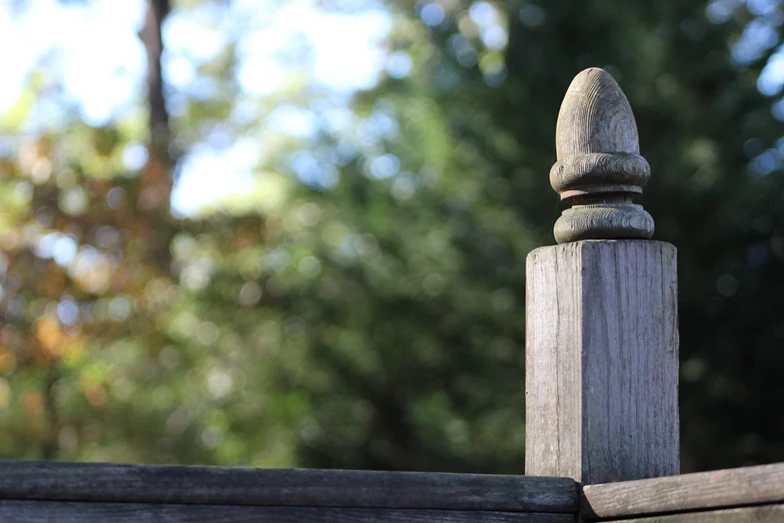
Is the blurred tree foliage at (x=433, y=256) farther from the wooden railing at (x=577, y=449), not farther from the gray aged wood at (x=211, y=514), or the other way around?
the gray aged wood at (x=211, y=514)

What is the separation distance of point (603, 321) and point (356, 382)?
5.94 metres

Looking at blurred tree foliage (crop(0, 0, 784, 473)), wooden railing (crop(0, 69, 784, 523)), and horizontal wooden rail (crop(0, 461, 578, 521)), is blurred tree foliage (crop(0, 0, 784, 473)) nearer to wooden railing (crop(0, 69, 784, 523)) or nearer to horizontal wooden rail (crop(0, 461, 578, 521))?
wooden railing (crop(0, 69, 784, 523))

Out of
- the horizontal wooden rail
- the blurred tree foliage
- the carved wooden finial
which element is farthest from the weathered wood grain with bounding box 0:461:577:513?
the blurred tree foliage

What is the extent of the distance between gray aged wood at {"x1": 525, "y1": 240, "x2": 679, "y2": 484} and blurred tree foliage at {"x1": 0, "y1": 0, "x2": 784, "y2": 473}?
4752 mm

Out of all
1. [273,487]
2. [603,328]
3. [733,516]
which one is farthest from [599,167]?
[273,487]

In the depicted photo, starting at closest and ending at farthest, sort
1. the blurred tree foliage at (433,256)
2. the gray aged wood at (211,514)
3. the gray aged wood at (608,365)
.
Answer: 1. the gray aged wood at (211,514)
2. the gray aged wood at (608,365)
3. the blurred tree foliage at (433,256)

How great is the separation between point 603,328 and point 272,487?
1.82ft

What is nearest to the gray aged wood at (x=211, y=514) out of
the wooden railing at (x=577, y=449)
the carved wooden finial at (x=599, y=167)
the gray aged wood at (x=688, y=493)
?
the wooden railing at (x=577, y=449)

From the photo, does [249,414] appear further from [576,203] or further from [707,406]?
[576,203]

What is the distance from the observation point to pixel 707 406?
622cm

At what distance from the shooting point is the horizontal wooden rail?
3.78 ft

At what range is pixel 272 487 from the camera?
1.23m

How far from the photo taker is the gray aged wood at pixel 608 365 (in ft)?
4.83

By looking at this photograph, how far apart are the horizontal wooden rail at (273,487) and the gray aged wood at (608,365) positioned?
0.42 ft
